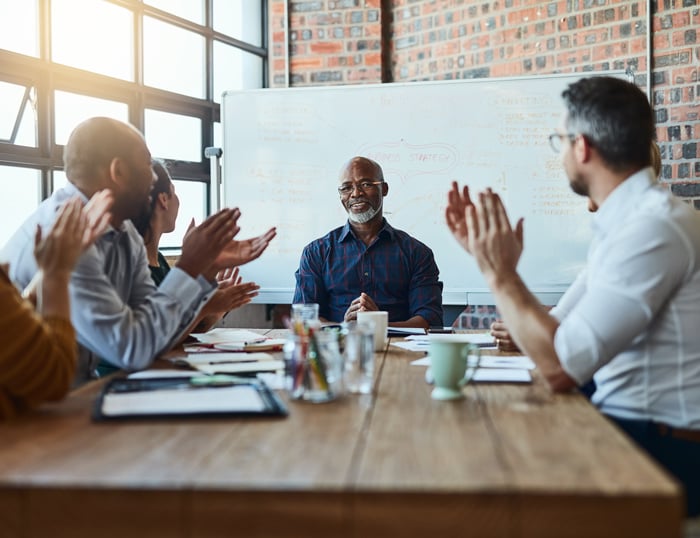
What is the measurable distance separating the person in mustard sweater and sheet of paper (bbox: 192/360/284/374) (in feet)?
1.37

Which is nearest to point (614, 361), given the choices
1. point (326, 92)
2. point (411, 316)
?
point (411, 316)

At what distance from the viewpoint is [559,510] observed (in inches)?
35.6

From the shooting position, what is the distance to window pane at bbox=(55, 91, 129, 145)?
3668 millimetres

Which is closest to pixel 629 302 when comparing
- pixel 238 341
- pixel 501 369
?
pixel 501 369

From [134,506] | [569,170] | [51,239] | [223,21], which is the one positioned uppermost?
[223,21]

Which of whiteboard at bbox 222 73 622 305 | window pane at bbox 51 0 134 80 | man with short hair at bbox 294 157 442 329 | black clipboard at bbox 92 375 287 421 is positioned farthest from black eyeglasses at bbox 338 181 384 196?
black clipboard at bbox 92 375 287 421

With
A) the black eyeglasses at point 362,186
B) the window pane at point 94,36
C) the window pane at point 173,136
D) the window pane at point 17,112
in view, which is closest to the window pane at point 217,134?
the window pane at point 173,136

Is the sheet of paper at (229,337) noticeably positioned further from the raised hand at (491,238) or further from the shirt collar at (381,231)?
the shirt collar at (381,231)

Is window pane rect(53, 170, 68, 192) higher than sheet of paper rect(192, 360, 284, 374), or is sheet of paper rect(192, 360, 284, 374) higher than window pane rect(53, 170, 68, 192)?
window pane rect(53, 170, 68, 192)

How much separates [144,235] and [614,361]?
1.73m

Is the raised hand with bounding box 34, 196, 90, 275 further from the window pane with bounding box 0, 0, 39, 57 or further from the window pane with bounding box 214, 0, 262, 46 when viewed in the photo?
the window pane with bounding box 214, 0, 262, 46

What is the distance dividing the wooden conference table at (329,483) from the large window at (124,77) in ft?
8.49

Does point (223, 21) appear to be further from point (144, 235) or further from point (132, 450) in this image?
point (132, 450)

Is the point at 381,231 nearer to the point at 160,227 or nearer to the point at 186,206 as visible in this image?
the point at 160,227
